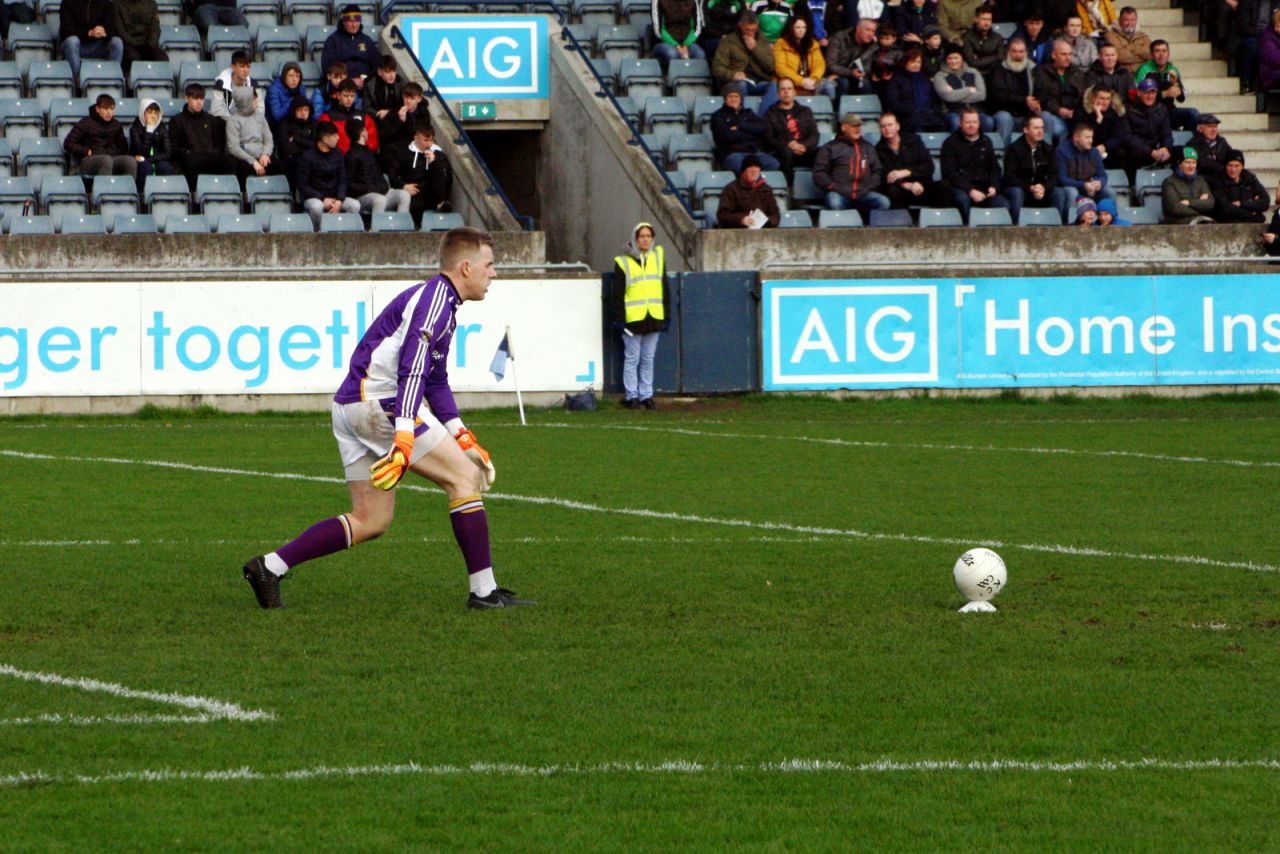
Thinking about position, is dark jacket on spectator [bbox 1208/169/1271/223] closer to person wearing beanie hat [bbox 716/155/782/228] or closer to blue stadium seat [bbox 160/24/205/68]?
person wearing beanie hat [bbox 716/155/782/228]

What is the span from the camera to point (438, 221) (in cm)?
2330

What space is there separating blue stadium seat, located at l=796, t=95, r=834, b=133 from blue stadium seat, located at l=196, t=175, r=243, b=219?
749 cm

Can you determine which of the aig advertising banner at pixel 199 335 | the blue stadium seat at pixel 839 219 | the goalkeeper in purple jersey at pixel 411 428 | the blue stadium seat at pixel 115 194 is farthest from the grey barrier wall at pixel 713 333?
the goalkeeper in purple jersey at pixel 411 428

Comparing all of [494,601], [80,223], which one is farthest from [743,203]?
[494,601]

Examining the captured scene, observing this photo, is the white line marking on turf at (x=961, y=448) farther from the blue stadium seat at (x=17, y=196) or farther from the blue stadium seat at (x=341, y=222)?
the blue stadium seat at (x=17, y=196)

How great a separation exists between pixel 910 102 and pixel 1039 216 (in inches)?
104

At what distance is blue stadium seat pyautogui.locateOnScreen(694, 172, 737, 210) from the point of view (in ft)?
80.8

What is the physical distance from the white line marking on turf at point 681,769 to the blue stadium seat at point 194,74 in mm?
20150

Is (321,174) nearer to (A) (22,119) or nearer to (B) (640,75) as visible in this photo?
(A) (22,119)

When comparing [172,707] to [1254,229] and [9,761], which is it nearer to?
[9,761]

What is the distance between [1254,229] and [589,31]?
9.67 metres

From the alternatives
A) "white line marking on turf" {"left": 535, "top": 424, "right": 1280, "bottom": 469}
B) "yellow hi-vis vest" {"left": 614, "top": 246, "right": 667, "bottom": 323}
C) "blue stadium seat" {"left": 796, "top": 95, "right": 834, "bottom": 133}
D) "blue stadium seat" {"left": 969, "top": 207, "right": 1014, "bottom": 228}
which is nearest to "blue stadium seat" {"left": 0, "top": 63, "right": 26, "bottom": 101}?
"yellow hi-vis vest" {"left": 614, "top": 246, "right": 667, "bottom": 323}

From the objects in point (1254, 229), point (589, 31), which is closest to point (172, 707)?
point (1254, 229)

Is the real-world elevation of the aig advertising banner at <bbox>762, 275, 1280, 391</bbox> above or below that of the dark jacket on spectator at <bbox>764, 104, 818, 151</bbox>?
below
